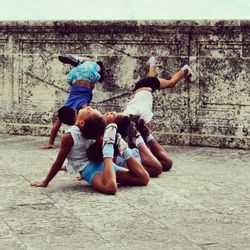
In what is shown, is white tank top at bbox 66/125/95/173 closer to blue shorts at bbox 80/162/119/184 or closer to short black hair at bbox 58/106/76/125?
blue shorts at bbox 80/162/119/184

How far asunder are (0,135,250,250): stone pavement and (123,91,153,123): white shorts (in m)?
0.63

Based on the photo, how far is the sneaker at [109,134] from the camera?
5438 millimetres

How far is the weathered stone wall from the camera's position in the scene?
27.1ft

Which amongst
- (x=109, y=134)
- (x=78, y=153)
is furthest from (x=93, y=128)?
(x=78, y=153)

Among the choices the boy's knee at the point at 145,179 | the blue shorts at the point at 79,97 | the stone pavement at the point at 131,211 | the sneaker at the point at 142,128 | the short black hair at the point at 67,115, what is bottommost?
the stone pavement at the point at 131,211

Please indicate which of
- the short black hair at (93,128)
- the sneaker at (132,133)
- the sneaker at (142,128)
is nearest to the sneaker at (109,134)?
the short black hair at (93,128)

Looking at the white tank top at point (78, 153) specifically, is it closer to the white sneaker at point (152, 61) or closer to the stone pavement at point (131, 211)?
the stone pavement at point (131, 211)

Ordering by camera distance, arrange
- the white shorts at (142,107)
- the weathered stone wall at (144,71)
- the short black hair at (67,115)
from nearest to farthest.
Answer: the short black hair at (67,115) < the white shorts at (142,107) < the weathered stone wall at (144,71)

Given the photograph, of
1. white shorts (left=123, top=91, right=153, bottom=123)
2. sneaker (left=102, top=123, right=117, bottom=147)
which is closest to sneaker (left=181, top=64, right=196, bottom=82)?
white shorts (left=123, top=91, right=153, bottom=123)

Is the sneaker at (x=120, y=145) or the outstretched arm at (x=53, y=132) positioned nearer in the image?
the sneaker at (x=120, y=145)

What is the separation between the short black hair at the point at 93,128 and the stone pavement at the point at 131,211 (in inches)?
17.6

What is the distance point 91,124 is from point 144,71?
11.0 feet

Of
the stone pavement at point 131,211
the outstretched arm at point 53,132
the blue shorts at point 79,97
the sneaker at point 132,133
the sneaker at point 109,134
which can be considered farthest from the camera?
the outstretched arm at point 53,132

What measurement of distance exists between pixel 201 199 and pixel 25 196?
135 cm
